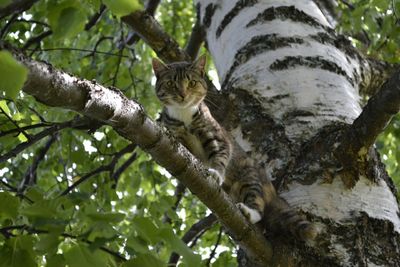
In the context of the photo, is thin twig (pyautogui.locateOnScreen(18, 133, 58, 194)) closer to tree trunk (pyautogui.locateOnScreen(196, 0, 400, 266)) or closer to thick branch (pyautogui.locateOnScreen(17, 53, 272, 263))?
tree trunk (pyautogui.locateOnScreen(196, 0, 400, 266))

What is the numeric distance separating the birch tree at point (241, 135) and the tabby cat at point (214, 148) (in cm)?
7

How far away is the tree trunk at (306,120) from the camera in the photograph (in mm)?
2139

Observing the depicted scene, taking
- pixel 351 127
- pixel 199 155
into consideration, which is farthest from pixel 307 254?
pixel 199 155

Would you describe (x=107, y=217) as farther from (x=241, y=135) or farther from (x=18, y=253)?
(x=241, y=135)

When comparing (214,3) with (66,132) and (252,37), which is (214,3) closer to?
(252,37)

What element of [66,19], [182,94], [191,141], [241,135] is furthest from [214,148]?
[66,19]

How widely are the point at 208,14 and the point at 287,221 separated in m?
1.83

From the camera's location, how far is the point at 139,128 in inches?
68.0

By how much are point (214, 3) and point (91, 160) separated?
1.29 m

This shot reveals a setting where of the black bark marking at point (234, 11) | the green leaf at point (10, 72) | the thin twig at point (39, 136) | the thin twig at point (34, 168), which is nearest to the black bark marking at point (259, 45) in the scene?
the black bark marking at point (234, 11)

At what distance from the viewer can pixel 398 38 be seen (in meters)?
3.48

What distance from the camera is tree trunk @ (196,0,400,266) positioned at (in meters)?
2.14

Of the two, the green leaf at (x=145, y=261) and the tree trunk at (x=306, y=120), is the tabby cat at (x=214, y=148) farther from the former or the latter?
the green leaf at (x=145, y=261)

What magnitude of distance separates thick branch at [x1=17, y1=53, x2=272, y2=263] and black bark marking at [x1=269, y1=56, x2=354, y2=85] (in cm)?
103
